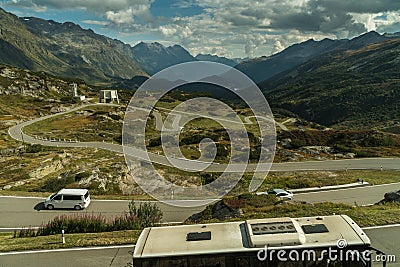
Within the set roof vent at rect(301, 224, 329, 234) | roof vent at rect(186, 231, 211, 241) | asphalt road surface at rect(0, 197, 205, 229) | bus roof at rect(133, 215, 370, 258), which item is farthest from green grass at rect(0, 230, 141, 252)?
roof vent at rect(301, 224, 329, 234)

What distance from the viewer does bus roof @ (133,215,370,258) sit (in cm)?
918

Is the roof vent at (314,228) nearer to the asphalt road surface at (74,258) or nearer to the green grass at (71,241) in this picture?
the asphalt road surface at (74,258)

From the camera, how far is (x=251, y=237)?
9.40 meters

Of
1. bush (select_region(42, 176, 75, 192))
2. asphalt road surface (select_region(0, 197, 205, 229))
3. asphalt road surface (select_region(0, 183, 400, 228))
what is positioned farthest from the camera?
bush (select_region(42, 176, 75, 192))

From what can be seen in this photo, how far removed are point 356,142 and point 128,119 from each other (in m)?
64.2

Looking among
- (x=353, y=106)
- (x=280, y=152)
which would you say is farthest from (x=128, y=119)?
(x=353, y=106)

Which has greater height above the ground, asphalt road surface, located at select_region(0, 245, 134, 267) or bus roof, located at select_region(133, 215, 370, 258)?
bus roof, located at select_region(133, 215, 370, 258)

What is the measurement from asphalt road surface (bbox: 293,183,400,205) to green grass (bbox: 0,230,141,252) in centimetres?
1973

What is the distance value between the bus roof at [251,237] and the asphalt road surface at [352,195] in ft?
72.3

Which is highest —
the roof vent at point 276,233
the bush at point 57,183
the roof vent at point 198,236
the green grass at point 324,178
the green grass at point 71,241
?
the roof vent at point 276,233

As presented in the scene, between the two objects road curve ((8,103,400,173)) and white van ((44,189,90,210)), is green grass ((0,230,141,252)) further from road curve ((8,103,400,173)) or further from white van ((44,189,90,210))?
road curve ((8,103,400,173))

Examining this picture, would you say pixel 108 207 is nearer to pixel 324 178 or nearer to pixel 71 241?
pixel 71 241

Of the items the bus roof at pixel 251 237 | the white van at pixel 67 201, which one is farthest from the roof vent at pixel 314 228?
the white van at pixel 67 201

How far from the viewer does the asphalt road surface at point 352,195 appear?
99.9 ft
